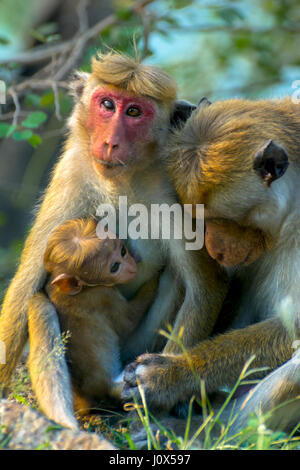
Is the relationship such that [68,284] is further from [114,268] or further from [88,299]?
[114,268]

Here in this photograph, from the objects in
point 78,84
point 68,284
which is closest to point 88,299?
point 68,284

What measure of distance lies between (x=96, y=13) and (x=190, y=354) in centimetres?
655

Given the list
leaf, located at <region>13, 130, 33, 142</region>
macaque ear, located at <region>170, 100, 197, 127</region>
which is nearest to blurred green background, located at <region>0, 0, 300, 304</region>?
leaf, located at <region>13, 130, 33, 142</region>

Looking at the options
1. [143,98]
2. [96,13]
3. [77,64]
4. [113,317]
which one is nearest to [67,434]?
[113,317]

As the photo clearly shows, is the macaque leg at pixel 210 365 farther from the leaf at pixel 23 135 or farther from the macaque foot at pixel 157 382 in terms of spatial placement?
the leaf at pixel 23 135

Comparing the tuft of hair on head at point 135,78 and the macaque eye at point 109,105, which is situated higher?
the tuft of hair on head at point 135,78

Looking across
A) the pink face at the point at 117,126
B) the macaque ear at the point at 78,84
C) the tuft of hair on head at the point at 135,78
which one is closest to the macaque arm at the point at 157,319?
the pink face at the point at 117,126

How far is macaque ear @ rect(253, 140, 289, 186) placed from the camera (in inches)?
146

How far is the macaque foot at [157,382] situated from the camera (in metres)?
4.12

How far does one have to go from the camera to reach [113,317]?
180 inches

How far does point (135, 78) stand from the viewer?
14.1 ft

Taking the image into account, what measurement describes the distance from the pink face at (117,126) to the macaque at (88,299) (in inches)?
20.9

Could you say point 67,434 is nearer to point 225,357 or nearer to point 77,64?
point 225,357
